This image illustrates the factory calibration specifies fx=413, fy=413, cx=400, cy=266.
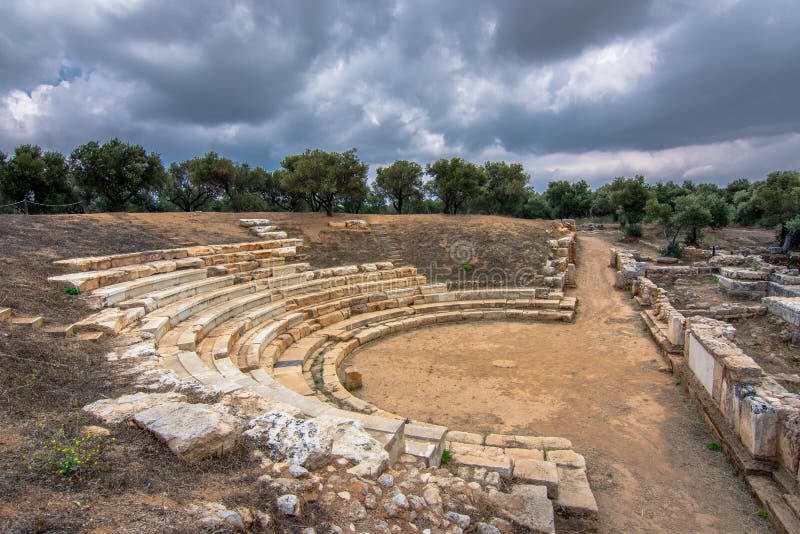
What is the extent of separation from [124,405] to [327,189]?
19.1m

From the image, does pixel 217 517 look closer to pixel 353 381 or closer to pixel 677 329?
pixel 353 381

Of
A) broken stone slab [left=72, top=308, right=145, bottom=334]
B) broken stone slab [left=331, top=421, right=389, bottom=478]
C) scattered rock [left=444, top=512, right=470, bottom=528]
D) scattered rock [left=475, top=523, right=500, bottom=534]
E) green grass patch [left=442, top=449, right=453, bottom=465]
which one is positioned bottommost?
green grass patch [left=442, top=449, right=453, bottom=465]

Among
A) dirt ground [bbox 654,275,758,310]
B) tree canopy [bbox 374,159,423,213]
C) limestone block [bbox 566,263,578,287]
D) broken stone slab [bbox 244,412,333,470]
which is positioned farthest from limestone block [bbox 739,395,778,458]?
tree canopy [bbox 374,159,423,213]

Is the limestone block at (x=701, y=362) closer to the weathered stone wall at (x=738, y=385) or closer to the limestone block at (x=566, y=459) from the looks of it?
the weathered stone wall at (x=738, y=385)

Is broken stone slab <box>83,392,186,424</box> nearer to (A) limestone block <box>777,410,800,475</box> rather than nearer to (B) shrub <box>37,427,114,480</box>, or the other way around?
(B) shrub <box>37,427,114,480</box>

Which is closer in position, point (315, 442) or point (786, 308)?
point (315, 442)

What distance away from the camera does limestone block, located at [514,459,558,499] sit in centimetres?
469

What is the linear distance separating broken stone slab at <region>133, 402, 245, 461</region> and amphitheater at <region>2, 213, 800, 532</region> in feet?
0.05

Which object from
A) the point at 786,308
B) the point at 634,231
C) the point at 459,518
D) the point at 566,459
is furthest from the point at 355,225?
the point at 634,231

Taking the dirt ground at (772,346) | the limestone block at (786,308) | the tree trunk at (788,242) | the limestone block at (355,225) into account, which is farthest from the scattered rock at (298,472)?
the tree trunk at (788,242)

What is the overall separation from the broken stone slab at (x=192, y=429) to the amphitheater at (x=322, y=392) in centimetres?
2

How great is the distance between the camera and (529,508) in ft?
12.7

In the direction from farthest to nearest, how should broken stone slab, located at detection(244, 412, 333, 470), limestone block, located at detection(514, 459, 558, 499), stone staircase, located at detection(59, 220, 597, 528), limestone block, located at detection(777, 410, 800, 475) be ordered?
stone staircase, located at detection(59, 220, 597, 528) < limestone block, located at detection(777, 410, 800, 475) < limestone block, located at detection(514, 459, 558, 499) < broken stone slab, located at detection(244, 412, 333, 470)

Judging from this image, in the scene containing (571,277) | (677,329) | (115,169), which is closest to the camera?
(677,329)
